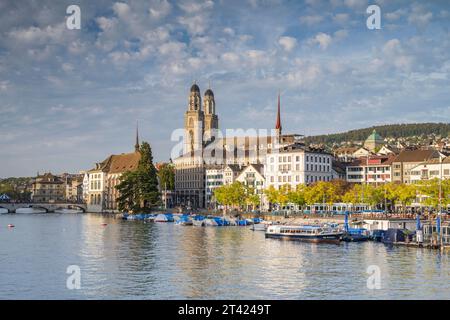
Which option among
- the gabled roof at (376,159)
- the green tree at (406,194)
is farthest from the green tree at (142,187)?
the green tree at (406,194)

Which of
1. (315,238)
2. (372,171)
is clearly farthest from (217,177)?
(315,238)

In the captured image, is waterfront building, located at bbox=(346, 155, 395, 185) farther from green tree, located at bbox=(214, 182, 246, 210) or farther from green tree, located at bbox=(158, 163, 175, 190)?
green tree, located at bbox=(158, 163, 175, 190)

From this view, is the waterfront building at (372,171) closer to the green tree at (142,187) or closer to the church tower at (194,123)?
the green tree at (142,187)

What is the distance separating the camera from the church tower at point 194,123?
579 feet

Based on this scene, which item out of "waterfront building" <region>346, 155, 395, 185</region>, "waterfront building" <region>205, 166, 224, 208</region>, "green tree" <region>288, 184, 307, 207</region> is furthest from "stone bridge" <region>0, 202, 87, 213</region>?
"green tree" <region>288, 184, 307, 207</region>

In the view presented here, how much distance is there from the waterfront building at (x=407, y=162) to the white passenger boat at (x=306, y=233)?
52771mm

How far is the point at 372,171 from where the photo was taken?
4946 inches

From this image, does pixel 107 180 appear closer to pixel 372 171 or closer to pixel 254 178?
pixel 254 178

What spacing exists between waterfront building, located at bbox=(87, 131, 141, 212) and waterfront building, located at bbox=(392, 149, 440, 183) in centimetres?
6857

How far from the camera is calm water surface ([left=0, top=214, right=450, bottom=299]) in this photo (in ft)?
117

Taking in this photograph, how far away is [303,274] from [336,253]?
1354cm

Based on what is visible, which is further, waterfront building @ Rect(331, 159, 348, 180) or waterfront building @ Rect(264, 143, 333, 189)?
waterfront building @ Rect(331, 159, 348, 180)
